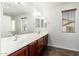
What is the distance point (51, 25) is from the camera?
4.08 feet

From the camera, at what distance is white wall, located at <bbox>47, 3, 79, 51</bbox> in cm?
103

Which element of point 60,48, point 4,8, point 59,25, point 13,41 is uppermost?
point 4,8

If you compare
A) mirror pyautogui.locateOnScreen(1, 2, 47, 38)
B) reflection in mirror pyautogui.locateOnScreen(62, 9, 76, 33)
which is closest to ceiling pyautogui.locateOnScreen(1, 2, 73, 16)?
mirror pyautogui.locateOnScreen(1, 2, 47, 38)

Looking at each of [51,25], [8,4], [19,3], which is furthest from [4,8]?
[51,25]

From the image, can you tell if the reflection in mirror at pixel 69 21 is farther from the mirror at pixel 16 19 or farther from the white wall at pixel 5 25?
the white wall at pixel 5 25

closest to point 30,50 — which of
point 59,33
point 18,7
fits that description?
point 59,33

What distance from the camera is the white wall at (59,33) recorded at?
103 cm

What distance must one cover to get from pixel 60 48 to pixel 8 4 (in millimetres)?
888

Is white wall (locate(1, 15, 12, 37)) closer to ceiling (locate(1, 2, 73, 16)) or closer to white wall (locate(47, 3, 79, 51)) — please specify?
ceiling (locate(1, 2, 73, 16))

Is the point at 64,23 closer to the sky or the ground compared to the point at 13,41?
closer to the sky

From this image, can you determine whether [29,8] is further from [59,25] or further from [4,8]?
[59,25]

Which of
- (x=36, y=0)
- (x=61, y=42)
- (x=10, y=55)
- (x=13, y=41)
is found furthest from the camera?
(x=61, y=42)

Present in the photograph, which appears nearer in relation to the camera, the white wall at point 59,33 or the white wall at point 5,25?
the white wall at point 5,25

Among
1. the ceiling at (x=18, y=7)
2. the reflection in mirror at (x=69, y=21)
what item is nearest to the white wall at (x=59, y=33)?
the reflection in mirror at (x=69, y=21)
